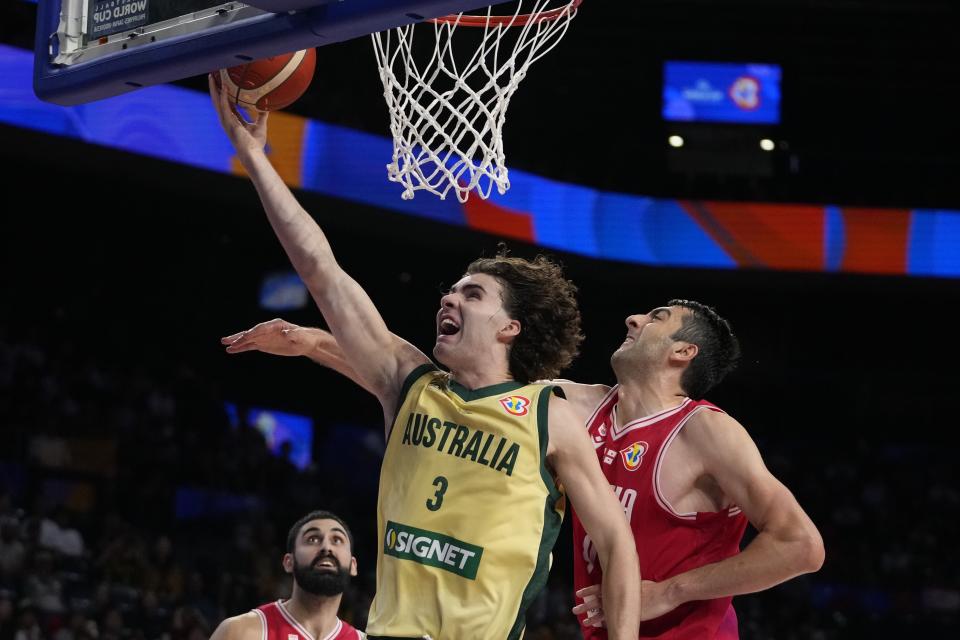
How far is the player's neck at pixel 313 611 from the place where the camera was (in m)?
5.39

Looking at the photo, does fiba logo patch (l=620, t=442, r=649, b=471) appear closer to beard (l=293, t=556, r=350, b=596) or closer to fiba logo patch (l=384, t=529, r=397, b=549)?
fiba logo patch (l=384, t=529, r=397, b=549)

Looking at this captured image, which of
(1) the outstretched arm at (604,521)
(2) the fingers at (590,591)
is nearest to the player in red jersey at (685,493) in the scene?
(2) the fingers at (590,591)

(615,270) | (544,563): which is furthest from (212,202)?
(544,563)

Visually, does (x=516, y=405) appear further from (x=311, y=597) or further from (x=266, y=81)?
(x=311, y=597)

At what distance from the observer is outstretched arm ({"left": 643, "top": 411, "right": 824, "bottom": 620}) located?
3459mm

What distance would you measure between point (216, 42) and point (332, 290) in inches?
31.3

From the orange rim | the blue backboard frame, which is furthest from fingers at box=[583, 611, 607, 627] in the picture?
the orange rim

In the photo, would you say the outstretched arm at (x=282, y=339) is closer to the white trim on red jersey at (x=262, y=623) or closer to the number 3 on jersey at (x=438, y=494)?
the number 3 on jersey at (x=438, y=494)

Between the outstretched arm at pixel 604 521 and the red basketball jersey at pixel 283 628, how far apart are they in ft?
8.50

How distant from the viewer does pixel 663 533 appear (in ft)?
11.9

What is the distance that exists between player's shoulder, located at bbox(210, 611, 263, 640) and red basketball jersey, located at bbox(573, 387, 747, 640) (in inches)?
82.4

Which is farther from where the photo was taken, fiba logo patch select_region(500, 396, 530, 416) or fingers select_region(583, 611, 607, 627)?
fingers select_region(583, 611, 607, 627)

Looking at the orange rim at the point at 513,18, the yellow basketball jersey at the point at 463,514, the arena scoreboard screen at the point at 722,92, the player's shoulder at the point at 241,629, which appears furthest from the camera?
the arena scoreboard screen at the point at 722,92

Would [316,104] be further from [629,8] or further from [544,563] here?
[544,563]
